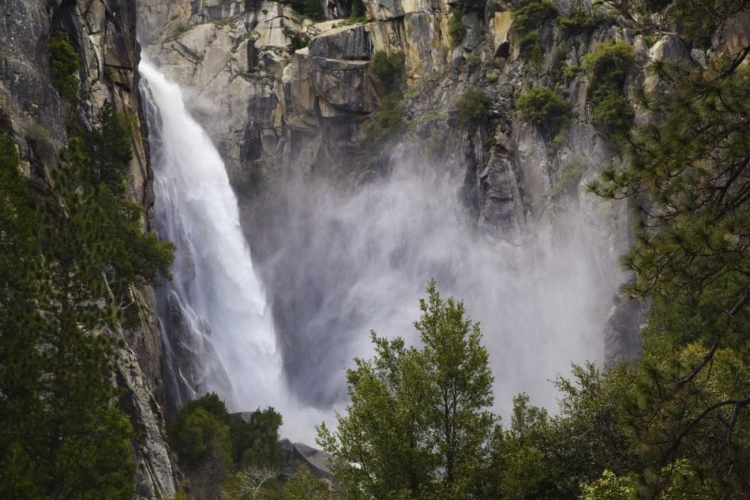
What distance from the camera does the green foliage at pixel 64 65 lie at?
28.5 m

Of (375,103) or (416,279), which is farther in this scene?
(375,103)

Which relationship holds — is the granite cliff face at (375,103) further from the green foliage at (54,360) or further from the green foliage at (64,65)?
the green foliage at (54,360)

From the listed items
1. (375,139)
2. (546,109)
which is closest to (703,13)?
(546,109)

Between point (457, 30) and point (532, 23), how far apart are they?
5.89 meters

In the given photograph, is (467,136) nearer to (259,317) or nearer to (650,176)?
(259,317)

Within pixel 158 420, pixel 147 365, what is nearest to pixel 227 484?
pixel 158 420

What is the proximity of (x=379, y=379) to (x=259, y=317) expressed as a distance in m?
35.4

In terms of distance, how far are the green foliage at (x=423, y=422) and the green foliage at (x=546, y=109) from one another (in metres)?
32.7

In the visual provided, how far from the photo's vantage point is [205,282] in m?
46.1

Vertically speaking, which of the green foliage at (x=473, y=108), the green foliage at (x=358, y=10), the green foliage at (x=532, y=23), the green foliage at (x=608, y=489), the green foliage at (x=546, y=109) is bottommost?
the green foliage at (x=608, y=489)

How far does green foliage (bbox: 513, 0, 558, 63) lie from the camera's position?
47406 millimetres

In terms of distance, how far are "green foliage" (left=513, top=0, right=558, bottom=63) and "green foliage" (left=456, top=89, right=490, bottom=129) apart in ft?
13.3

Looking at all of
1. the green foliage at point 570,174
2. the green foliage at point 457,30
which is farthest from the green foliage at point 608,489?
the green foliage at point 457,30

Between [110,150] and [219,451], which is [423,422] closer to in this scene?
[219,451]
